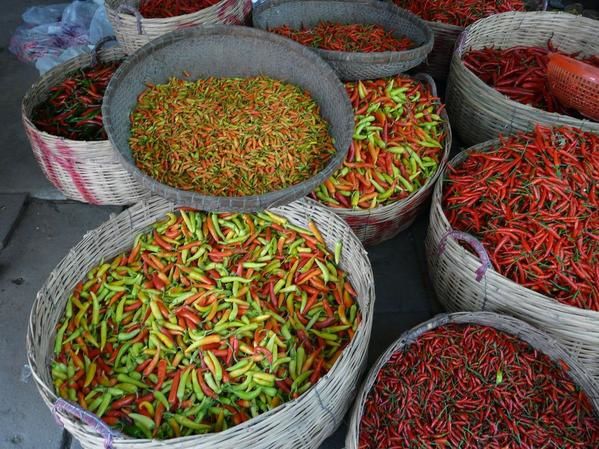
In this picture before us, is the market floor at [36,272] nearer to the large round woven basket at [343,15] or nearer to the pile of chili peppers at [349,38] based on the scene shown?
the pile of chili peppers at [349,38]

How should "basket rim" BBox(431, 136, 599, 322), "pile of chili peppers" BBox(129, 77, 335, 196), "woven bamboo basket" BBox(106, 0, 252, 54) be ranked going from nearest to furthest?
"basket rim" BBox(431, 136, 599, 322) → "pile of chili peppers" BBox(129, 77, 335, 196) → "woven bamboo basket" BBox(106, 0, 252, 54)

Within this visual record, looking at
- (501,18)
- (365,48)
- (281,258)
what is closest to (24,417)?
(281,258)

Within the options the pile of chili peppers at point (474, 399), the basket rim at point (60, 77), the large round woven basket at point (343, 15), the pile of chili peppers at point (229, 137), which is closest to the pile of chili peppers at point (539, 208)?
the pile of chili peppers at point (474, 399)

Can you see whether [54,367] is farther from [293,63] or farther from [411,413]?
[293,63]

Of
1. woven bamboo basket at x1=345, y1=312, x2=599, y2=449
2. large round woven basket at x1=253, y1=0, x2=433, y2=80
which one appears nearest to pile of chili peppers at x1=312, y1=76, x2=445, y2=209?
large round woven basket at x1=253, y1=0, x2=433, y2=80

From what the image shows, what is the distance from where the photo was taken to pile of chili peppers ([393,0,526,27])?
12.2ft

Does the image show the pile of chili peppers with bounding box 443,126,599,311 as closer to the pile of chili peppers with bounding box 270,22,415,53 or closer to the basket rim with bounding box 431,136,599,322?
the basket rim with bounding box 431,136,599,322

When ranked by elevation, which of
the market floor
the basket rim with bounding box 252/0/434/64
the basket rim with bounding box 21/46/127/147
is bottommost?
the market floor

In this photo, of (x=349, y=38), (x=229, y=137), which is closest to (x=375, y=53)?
(x=349, y=38)

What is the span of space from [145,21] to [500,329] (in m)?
2.36

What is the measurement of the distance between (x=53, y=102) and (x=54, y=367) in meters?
1.75

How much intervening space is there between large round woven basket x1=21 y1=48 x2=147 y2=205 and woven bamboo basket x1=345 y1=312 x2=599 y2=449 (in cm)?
155

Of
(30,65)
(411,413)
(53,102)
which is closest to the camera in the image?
(411,413)

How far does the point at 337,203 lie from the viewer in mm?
2600
